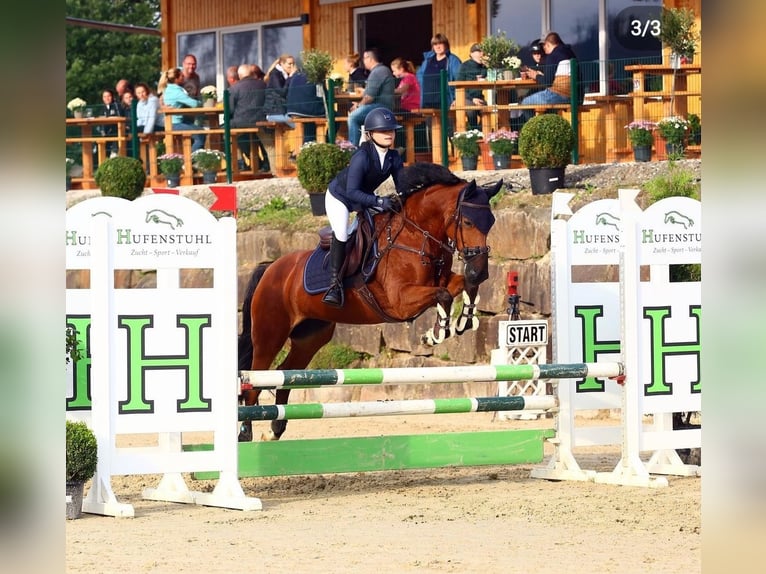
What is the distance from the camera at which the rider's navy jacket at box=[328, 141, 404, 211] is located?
7.02 metres

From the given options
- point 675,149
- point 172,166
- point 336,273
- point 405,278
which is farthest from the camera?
point 172,166

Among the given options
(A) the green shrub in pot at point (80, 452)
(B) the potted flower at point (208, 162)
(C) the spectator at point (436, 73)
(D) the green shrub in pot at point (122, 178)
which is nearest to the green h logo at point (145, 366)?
(A) the green shrub in pot at point (80, 452)

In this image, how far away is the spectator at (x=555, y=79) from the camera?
1185 cm

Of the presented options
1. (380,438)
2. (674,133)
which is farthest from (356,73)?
(380,438)

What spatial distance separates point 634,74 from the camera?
38.7ft

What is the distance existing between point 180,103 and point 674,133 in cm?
616

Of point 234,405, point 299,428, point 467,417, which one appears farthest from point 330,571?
point 467,417

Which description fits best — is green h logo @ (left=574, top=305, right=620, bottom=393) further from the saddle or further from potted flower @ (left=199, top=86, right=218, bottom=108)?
potted flower @ (left=199, top=86, right=218, bottom=108)

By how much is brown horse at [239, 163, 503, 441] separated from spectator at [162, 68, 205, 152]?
6.73 m

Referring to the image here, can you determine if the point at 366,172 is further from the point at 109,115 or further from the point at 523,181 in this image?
the point at 109,115

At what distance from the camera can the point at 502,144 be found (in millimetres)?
11789

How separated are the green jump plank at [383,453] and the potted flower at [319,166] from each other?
5575 millimetres

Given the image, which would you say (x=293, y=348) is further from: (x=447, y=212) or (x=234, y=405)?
(x=234, y=405)

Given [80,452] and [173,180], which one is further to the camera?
[173,180]
